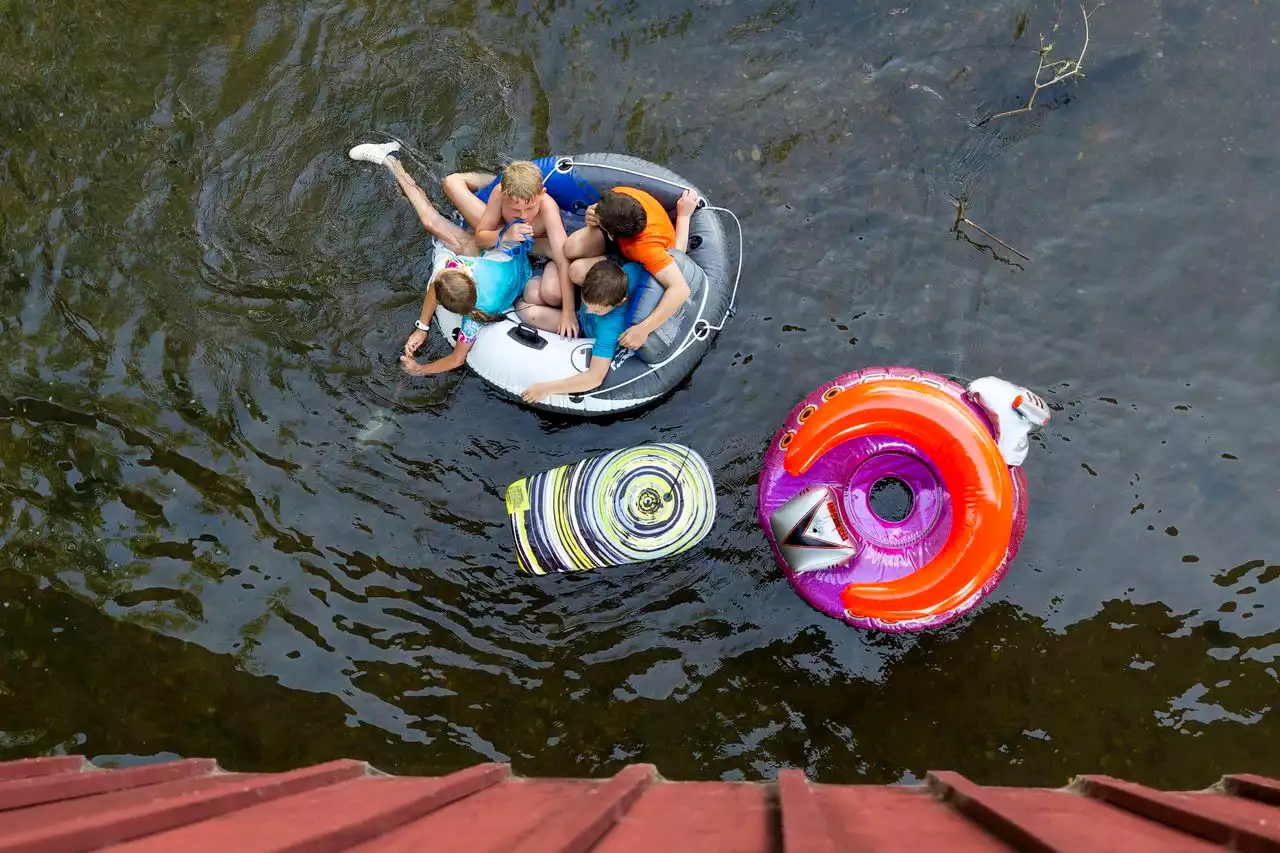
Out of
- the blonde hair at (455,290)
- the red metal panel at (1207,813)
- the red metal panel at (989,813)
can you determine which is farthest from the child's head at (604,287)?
the red metal panel at (1207,813)

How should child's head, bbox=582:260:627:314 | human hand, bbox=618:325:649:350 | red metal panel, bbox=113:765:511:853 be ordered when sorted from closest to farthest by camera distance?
red metal panel, bbox=113:765:511:853
child's head, bbox=582:260:627:314
human hand, bbox=618:325:649:350

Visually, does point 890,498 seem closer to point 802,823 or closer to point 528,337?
point 528,337

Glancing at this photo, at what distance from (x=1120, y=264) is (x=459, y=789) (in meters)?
4.80

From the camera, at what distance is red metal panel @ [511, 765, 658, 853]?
2.18 m

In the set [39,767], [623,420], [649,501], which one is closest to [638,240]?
[623,420]

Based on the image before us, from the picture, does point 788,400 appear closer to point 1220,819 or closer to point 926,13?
point 926,13

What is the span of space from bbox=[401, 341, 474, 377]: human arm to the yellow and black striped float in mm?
930

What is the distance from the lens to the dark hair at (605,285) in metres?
4.04

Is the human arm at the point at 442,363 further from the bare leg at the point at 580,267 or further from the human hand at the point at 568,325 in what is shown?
the bare leg at the point at 580,267

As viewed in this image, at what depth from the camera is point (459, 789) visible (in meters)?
3.11

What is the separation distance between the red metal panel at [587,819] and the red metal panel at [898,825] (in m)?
0.58

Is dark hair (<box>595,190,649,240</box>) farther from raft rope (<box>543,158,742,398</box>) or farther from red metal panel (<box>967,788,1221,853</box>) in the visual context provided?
red metal panel (<box>967,788,1221,853</box>)

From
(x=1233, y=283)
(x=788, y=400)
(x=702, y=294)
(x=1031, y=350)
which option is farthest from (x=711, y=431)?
(x=1233, y=283)

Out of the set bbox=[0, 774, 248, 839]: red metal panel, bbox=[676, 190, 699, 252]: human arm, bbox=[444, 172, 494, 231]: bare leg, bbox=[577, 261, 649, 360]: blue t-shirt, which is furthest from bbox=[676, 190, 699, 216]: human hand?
bbox=[0, 774, 248, 839]: red metal panel
